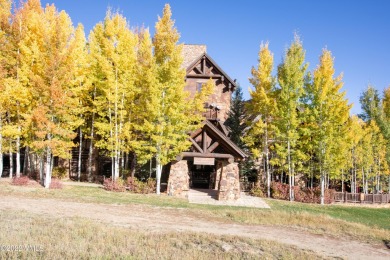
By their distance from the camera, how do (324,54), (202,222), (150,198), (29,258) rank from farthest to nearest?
(324,54) → (150,198) → (202,222) → (29,258)

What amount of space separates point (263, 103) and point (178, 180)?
32.3 feet

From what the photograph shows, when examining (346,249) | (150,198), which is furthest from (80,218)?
(346,249)

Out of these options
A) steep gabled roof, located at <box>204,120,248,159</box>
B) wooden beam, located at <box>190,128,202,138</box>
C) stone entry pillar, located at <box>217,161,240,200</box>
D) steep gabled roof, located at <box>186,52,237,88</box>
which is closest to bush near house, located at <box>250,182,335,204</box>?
stone entry pillar, located at <box>217,161,240,200</box>

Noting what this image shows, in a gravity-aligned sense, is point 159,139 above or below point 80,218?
above

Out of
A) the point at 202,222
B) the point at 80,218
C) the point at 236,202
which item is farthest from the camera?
the point at 236,202

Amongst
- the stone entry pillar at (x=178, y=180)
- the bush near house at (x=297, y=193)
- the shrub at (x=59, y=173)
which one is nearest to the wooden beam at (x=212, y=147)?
the stone entry pillar at (x=178, y=180)

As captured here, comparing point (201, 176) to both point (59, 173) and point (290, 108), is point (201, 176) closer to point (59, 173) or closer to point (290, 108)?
point (290, 108)

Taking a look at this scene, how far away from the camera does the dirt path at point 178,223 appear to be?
9938 millimetres

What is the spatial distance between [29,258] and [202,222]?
7.11 meters

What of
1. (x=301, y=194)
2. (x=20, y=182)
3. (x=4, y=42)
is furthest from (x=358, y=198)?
(x=4, y=42)

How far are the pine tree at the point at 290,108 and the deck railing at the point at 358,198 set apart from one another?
16.5 feet

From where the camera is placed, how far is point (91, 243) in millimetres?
8242

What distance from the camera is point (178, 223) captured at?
1205cm

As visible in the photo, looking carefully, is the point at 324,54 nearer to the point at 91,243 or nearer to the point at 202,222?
the point at 202,222
